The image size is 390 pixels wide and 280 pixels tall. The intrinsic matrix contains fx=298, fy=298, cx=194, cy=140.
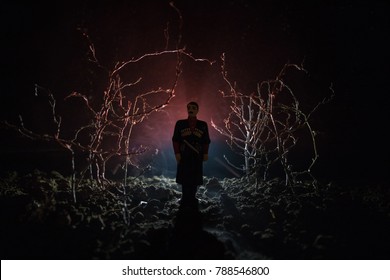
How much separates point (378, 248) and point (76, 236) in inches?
142

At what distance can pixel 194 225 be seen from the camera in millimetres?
4355

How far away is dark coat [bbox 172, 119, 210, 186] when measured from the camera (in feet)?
16.2

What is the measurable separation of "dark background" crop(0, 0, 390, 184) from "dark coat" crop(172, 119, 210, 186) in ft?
11.9

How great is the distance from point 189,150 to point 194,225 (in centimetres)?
124

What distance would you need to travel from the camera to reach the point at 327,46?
8.23 metres

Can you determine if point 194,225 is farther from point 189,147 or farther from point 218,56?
point 218,56

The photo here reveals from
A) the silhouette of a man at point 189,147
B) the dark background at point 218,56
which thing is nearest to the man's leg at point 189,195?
the silhouette of a man at point 189,147

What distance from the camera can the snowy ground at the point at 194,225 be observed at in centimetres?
347

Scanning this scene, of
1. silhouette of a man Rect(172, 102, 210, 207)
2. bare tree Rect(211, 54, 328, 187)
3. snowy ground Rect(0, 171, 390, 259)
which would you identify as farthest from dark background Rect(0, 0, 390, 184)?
silhouette of a man Rect(172, 102, 210, 207)

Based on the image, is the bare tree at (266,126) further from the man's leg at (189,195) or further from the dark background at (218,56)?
the man's leg at (189,195)

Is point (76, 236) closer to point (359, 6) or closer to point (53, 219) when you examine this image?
point (53, 219)

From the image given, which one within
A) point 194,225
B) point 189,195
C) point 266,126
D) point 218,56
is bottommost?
point 194,225

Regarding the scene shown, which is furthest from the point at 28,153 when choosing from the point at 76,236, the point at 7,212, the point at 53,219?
the point at 76,236

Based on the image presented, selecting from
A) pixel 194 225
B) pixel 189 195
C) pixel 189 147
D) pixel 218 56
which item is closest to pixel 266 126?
pixel 189 147
